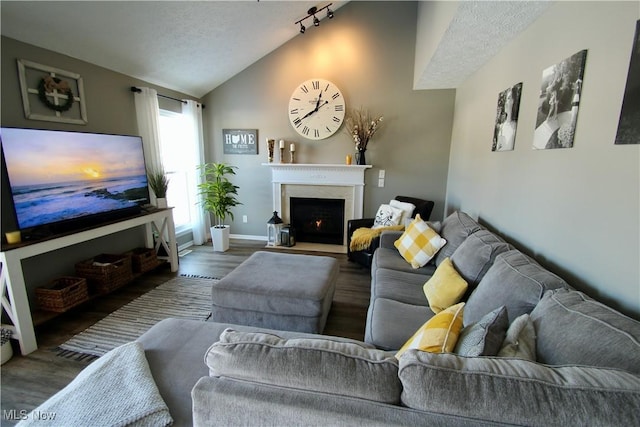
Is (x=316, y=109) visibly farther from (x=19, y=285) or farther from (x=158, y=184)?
(x=19, y=285)

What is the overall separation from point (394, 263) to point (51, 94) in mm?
3283

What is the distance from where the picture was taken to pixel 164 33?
9.14ft

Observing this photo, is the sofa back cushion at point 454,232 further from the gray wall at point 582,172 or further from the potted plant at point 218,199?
the potted plant at point 218,199

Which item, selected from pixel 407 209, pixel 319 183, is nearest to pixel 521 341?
pixel 407 209

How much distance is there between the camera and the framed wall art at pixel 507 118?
6.63 ft

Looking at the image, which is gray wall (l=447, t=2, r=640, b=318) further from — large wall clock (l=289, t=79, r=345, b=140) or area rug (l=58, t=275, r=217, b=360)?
area rug (l=58, t=275, r=217, b=360)

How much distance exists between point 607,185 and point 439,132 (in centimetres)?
283

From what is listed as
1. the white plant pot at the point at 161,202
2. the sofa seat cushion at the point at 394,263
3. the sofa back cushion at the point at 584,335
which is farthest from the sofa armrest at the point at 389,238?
the white plant pot at the point at 161,202

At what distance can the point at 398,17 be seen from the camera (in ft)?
12.0

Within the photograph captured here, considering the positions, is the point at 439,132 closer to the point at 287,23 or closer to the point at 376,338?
the point at 287,23

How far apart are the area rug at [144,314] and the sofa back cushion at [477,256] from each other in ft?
6.86

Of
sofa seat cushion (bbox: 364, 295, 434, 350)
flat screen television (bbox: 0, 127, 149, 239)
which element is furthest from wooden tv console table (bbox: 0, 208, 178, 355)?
sofa seat cushion (bbox: 364, 295, 434, 350)

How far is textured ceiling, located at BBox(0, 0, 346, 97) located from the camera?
2131 millimetres

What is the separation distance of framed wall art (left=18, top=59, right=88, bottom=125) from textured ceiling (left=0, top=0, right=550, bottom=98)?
0.20 metres
